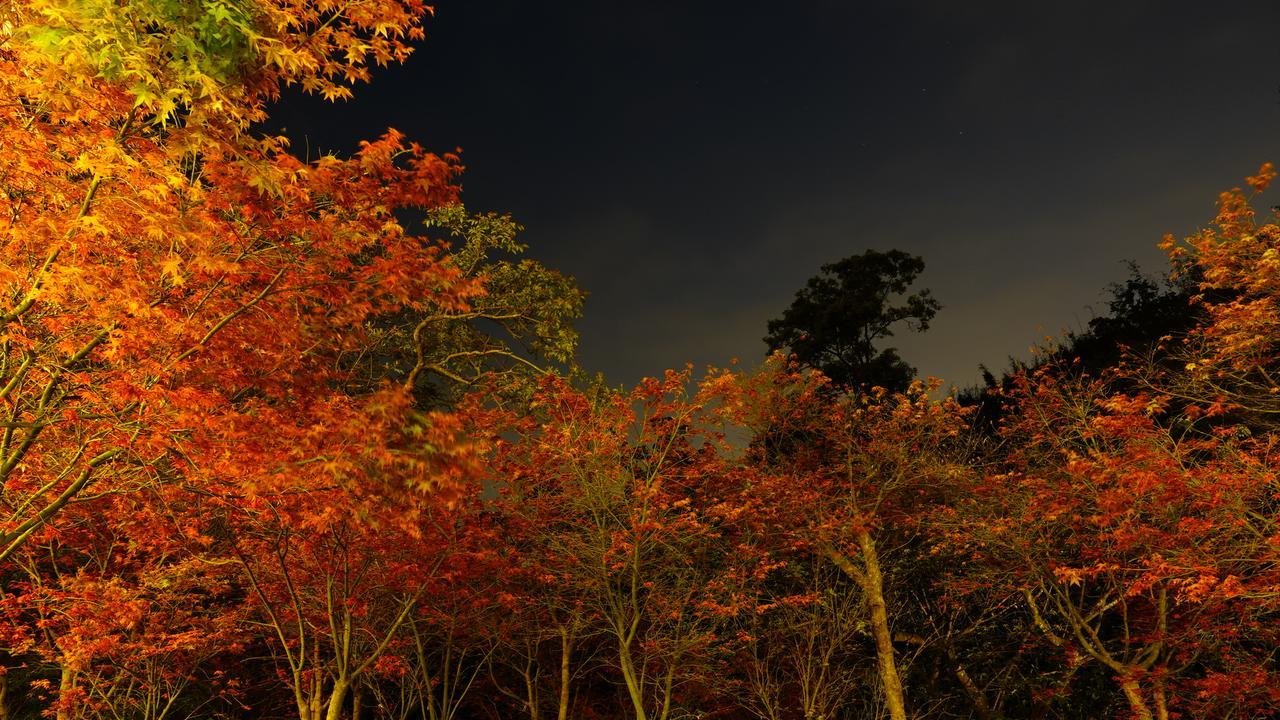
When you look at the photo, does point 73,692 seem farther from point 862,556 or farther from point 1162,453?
point 1162,453

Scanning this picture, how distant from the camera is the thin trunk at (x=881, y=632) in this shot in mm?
14320

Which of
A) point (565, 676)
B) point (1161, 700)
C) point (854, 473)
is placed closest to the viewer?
point (1161, 700)

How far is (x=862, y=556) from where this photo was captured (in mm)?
15938

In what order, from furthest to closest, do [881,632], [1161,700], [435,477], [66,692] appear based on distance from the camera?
[881,632], [1161,700], [66,692], [435,477]

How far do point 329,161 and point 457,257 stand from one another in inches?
347

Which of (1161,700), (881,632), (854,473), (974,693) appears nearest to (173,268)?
(881,632)

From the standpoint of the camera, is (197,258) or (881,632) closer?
(197,258)

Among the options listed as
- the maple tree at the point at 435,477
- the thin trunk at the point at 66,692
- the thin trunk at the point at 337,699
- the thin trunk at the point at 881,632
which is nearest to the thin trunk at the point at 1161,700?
the maple tree at the point at 435,477

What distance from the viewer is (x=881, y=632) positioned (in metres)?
15.0

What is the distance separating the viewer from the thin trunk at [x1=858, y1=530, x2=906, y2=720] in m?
14.3

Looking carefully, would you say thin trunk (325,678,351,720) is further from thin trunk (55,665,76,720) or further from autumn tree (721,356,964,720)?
autumn tree (721,356,964,720)

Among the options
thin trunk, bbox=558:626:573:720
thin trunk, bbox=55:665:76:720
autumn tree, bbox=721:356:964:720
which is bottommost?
thin trunk, bbox=55:665:76:720

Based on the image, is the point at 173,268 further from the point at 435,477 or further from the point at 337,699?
the point at 337,699

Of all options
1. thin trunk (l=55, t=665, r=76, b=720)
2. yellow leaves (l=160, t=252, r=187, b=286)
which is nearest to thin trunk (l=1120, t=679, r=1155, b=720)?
yellow leaves (l=160, t=252, r=187, b=286)
